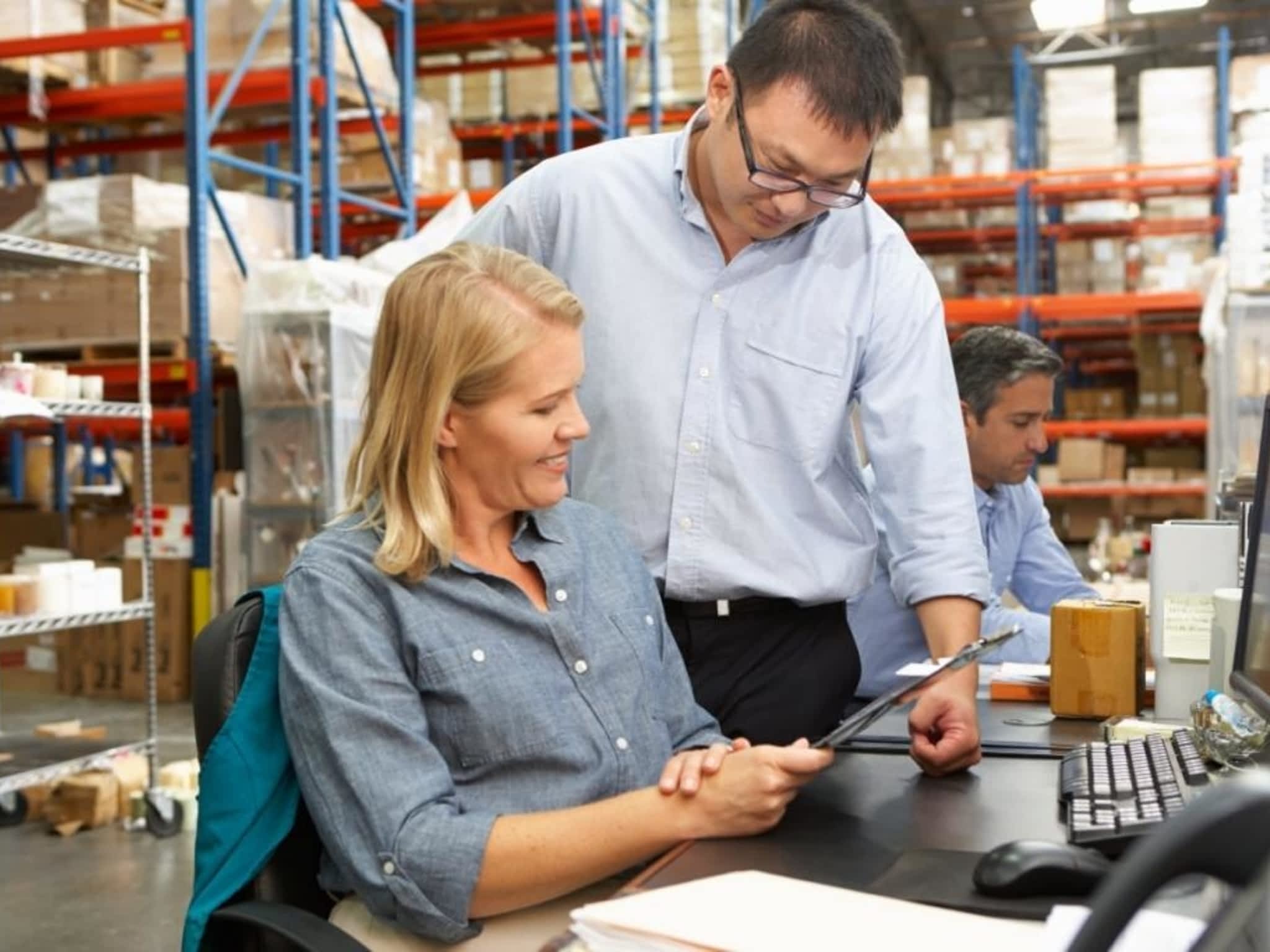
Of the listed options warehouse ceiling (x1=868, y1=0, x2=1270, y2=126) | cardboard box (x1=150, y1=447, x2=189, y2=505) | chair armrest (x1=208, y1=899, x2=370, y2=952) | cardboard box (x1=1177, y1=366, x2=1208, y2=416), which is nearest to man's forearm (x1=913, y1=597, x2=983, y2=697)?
chair armrest (x1=208, y1=899, x2=370, y2=952)

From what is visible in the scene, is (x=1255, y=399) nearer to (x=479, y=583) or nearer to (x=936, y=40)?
(x=479, y=583)

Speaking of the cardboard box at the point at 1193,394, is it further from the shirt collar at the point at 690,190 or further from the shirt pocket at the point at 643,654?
the shirt pocket at the point at 643,654

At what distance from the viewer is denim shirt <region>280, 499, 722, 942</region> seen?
54.7 inches

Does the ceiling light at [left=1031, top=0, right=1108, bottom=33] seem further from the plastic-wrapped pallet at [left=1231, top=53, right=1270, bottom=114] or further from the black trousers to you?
the black trousers

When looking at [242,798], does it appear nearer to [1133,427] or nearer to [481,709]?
[481,709]

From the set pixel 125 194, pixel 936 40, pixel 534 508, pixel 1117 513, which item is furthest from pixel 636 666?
pixel 936 40

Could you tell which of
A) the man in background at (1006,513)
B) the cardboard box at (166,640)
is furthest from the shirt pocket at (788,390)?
the cardboard box at (166,640)

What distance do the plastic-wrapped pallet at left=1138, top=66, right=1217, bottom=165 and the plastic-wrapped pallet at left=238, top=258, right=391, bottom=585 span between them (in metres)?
6.28

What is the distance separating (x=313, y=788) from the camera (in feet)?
4.71

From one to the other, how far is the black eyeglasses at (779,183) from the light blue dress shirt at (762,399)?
0.19 m

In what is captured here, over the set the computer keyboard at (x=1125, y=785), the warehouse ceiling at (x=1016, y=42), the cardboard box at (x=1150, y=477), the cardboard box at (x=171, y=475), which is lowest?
the cardboard box at (x=1150, y=477)

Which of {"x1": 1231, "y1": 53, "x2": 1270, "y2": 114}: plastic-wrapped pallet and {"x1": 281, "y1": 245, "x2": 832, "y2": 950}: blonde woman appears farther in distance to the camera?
{"x1": 1231, "y1": 53, "x2": 1270, "y2": 114}: plastic-wrapped pallet

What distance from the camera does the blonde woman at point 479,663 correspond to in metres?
1.39

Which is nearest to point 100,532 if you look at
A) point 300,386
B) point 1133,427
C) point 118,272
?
point 118,272
